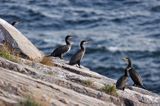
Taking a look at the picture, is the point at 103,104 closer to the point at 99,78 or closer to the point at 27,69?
the point at 27,69

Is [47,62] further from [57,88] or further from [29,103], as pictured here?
[29,103]

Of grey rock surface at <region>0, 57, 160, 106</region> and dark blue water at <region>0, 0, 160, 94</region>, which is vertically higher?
grey rock surface at <region>0, 57, 160, 106</region>

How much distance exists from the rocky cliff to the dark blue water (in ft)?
61.7

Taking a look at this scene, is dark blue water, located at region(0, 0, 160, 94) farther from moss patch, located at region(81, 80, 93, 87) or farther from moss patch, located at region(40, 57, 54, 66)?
moss patch, located at region(81, 80, 93, 87)

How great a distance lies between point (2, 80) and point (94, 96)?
11.1 feet

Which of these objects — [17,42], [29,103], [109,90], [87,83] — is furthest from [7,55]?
[29,103]

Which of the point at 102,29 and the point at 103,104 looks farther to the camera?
the point at 102,29

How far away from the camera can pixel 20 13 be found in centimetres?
6588

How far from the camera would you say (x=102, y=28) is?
60.1m

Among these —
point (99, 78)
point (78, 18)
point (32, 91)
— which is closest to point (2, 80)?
point (32, 91)

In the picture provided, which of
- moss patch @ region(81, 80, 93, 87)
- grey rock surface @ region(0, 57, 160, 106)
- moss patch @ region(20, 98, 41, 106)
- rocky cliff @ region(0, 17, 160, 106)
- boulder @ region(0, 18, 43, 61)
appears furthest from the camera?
boulder @ region(0, 18, 43, 61)

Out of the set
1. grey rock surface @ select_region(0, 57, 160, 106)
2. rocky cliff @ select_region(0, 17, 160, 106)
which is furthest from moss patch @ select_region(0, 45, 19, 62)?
grey rock surface @ select_region(0, 57, 160, 106)

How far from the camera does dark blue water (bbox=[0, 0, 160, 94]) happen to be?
49281 millimetres

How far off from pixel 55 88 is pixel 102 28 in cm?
4053
